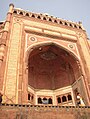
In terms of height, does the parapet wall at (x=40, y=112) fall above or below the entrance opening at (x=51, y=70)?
below

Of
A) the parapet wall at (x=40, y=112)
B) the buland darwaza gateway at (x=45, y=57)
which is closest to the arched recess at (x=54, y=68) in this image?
the buland darwaza gateway at (x=45, y=57)

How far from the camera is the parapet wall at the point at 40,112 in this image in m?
7.63

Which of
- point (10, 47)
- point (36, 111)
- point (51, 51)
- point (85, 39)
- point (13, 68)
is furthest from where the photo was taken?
point (85, 39)

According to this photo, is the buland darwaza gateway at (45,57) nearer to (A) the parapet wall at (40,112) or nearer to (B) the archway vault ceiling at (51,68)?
(B) the archway vault ceiling at (51,68)

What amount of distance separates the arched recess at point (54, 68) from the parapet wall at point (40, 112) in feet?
12.6

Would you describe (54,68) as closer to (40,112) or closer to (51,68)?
(51,68)

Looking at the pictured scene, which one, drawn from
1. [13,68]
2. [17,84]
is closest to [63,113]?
[17,84]

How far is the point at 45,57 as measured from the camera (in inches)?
591

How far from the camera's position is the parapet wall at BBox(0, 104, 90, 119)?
7.63 m

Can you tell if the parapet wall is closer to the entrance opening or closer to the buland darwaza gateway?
the buland darwaza gateway

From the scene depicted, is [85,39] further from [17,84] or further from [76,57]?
[17,84]

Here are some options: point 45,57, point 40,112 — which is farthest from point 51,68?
point 40,112

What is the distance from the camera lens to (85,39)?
15.2 meters

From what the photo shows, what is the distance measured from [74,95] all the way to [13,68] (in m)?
5.47
